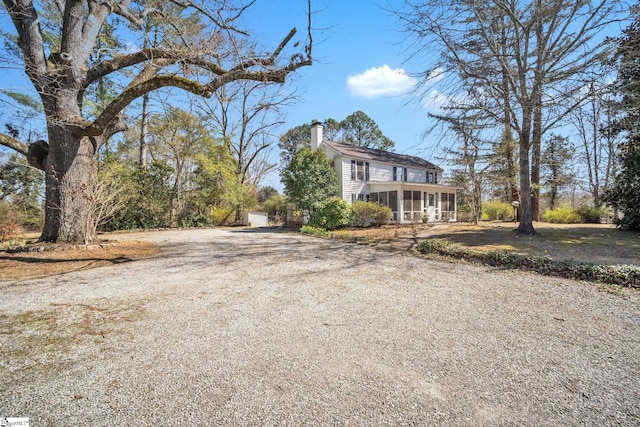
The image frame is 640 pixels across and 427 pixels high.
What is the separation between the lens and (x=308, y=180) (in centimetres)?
1644

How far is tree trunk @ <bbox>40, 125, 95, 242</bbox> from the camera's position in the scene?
281 inches

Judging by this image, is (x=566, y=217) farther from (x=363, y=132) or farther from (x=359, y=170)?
(x=363, y=132)

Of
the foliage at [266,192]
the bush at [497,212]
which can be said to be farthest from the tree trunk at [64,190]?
the foliage at [266,192]

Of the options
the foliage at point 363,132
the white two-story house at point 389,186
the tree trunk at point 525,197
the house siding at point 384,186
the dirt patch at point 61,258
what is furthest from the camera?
the foliage at point 363,132

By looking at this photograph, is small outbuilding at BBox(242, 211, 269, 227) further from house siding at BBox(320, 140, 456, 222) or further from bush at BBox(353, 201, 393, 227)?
bush at BBox(353, 201, 393, 227)

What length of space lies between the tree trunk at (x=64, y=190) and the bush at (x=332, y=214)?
970 cm

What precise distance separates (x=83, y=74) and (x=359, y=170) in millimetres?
15599

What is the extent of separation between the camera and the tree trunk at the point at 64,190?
7.13 metres

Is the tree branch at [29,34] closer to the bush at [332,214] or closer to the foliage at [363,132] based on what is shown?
the bush at [332,214]

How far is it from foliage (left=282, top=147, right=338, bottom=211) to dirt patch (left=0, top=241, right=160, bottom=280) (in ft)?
31.6

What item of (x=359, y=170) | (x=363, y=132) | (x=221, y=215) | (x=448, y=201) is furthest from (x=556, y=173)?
(x=221, y=215)

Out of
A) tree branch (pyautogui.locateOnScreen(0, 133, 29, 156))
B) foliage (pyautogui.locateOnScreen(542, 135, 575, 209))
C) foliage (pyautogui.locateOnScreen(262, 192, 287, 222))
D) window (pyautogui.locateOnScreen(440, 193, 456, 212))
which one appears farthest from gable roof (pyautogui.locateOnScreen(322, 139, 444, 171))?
tree branch (pyautogui.locateOnScreen(0, 133, 29, 156))

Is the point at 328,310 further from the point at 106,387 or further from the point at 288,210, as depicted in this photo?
the point at 288,210

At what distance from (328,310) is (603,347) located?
8.81 ft
